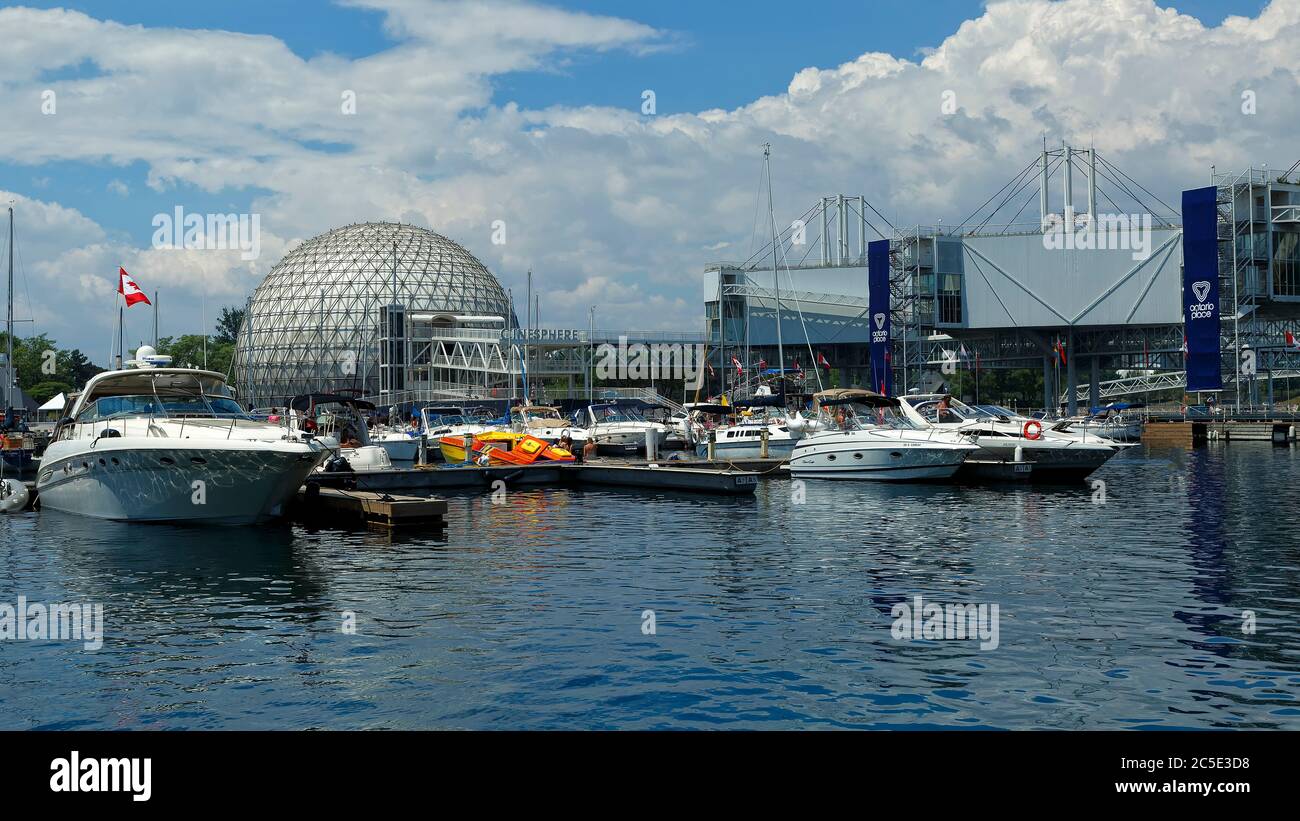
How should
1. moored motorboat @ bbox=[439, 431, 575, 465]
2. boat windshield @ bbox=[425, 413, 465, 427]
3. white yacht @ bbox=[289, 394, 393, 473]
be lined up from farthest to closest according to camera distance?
boat windshield @ bbox=[425, 413, 465, 427], moored motorboat @ bbox=[439, 431, 575, 465], white yacht @ bbox=[289, 394, 393, 473]

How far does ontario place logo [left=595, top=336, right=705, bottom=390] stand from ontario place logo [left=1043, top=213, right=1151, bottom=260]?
4123 cm

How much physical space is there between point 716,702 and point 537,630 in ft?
18.0

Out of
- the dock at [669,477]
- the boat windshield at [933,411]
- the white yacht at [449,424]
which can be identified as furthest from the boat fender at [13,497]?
the boat windshield at [933,411]

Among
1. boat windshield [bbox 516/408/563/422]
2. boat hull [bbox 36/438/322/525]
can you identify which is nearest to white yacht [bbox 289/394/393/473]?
boat hull [bbox 36/438/322/525]

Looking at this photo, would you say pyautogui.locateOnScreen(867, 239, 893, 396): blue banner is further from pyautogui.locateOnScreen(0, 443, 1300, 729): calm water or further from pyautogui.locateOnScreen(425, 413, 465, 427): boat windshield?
pyautogui.locateOnScreen(0, 443, 1300, 729): calm water

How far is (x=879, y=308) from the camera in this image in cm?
13088

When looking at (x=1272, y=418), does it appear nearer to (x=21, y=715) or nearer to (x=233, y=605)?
(x=233, y=605)

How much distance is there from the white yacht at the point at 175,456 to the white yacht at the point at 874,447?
2464 centimetres

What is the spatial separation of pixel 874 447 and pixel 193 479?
28682mm

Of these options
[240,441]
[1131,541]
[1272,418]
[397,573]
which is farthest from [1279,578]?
[1272,418]

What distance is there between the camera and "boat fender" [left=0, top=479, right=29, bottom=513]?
140ft

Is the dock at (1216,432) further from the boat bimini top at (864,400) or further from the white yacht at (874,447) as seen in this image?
the white yacht at (874,447)

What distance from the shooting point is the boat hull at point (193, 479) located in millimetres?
33406
